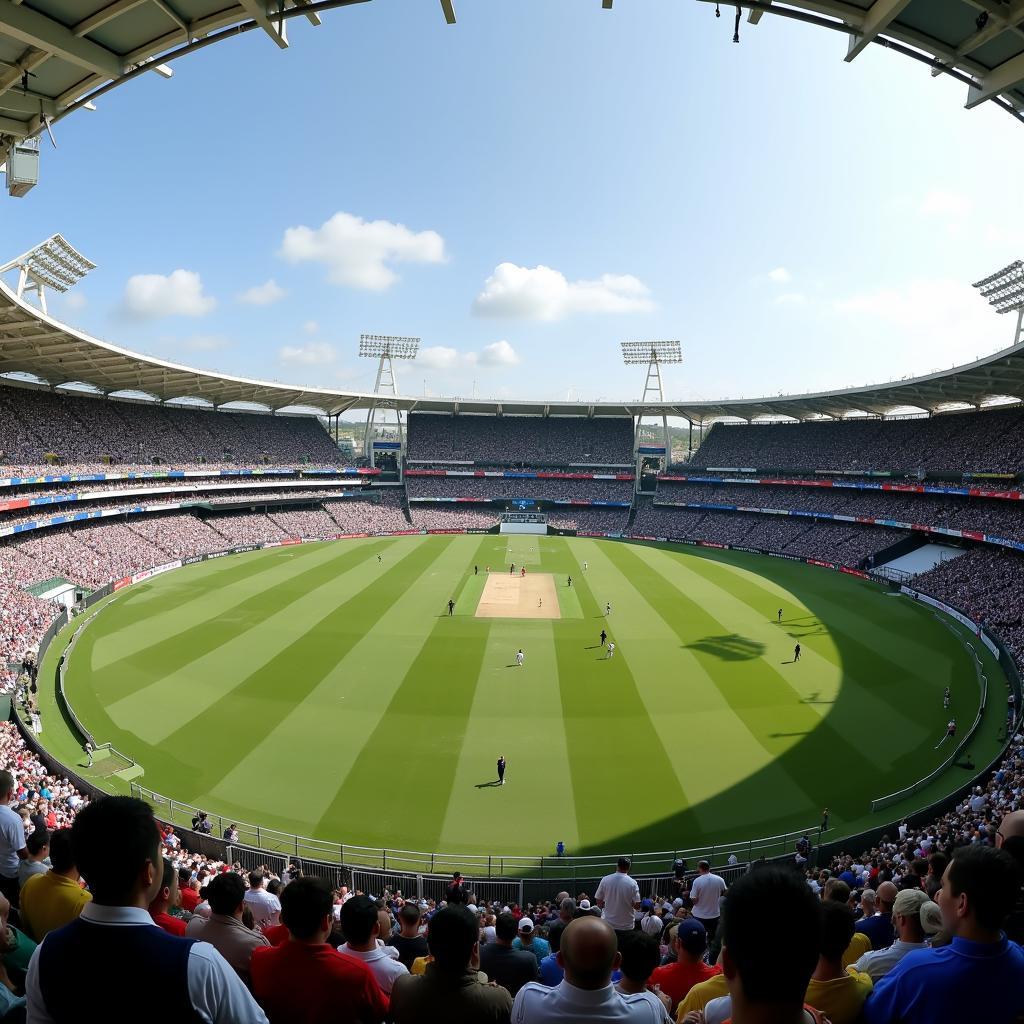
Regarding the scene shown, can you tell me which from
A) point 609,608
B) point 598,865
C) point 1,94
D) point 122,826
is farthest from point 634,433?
point 122,826

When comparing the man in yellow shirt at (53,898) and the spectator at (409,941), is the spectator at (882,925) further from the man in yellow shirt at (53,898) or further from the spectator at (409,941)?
→ the man in yellow shirt at (53,898)

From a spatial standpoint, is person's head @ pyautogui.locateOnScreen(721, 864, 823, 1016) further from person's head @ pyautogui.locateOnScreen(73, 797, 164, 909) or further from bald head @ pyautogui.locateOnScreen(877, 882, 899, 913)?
bald head @ pyautogui.locateOnScreen(877, 882, 899, 913)

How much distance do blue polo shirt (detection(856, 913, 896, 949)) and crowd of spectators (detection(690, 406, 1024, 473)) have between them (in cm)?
4713

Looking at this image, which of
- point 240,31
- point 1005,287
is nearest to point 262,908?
point 240,31

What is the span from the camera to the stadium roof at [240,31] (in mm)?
7157

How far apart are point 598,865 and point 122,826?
577 inches

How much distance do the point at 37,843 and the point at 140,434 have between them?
2360 inches

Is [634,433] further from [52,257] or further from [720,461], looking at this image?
[52,257]

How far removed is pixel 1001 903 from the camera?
3.06m

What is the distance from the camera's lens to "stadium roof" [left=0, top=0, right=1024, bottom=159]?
23.5 feet

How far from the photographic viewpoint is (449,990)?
3.31m

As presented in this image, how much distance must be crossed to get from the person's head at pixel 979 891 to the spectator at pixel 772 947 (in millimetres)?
1338

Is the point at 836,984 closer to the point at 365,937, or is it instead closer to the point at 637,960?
the point at 637,960

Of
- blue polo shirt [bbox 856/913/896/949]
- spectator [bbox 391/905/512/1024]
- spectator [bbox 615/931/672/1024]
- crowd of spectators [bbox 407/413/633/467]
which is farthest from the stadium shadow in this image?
crowd of spectators [bbox 407/413/633/467]
